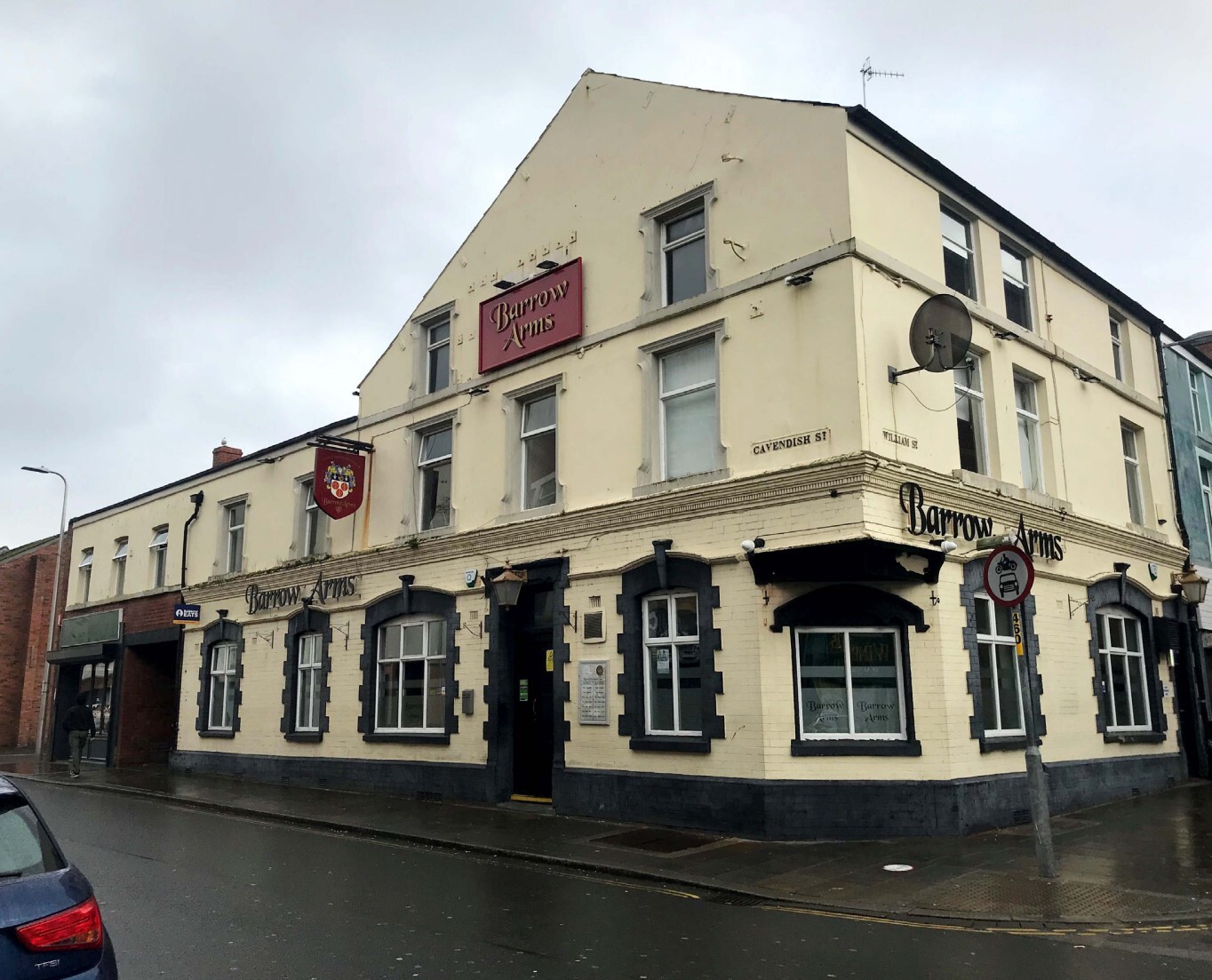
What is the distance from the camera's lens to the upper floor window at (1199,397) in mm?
21547

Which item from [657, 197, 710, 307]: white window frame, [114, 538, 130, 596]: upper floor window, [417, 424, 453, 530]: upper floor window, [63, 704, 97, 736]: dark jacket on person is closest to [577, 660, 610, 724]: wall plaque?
[417, 424, 453, 530]: upper floor window

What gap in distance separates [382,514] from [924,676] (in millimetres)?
11495

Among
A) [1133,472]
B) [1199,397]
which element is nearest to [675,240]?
[1133,472]

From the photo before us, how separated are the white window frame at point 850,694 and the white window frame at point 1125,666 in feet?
19.3

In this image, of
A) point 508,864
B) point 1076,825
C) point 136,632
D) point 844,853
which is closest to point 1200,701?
point 1076,825

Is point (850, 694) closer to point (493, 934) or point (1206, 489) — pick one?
point (493, 934)

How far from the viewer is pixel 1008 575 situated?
10.4 m

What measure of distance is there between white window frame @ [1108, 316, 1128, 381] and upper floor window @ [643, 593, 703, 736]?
11.4 metres

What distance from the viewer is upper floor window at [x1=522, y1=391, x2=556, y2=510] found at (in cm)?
1678

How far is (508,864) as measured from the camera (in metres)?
11.3

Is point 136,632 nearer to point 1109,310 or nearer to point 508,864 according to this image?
point 508,864

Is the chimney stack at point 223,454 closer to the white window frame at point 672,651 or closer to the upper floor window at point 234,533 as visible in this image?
the upper floor window at point 234,533

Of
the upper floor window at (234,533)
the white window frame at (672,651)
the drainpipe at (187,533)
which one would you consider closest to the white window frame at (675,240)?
the white window frame at (672,651)

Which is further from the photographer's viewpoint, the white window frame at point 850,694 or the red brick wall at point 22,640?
the red brick wall at point 22,640
